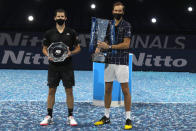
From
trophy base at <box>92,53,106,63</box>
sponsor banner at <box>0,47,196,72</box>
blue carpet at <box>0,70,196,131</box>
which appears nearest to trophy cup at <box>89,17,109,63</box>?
trophy base at <box>92,53,106,63</box>

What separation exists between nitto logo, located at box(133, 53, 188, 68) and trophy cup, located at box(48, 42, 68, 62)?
459 inches

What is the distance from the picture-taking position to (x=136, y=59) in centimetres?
1720

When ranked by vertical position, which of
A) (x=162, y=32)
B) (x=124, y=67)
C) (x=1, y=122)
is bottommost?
(x=1, y=122)

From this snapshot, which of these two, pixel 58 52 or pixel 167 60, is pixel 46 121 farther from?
pixel 167 60

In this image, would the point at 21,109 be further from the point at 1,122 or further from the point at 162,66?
the point at 162,66

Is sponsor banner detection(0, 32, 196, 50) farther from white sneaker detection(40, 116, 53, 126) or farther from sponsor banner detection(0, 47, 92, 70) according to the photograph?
white sneaker detection(40, 116, 53, 126)

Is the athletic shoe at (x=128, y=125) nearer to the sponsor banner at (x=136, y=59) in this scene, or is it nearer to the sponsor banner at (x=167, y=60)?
the sponsor banner at (x=136, y=59)

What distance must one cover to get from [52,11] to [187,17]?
8492 millimetres

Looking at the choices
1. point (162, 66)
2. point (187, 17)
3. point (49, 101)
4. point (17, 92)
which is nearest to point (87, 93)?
point (17, 92)

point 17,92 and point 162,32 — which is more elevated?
point 162,32

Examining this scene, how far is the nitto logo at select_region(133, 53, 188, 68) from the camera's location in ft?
56.3

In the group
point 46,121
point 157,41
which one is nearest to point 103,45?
point 46,121

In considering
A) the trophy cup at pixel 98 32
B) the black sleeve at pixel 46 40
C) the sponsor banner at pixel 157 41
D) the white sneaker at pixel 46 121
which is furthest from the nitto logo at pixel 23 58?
the trophy cup at pixel 98 32

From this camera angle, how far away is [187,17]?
2239cm
